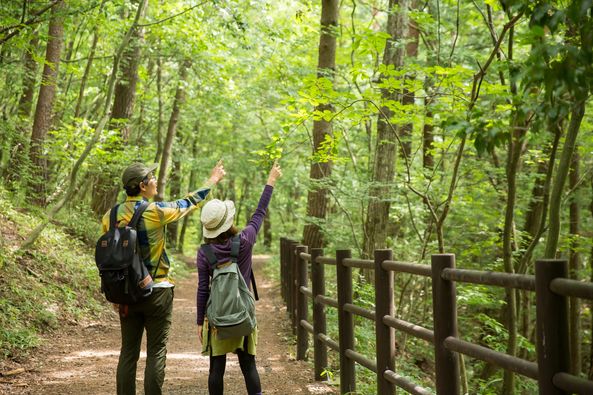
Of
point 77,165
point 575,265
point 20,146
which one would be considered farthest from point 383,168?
point 20,146

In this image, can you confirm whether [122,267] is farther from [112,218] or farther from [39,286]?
[39,286]

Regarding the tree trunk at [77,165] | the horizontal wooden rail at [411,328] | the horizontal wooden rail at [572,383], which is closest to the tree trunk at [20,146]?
the tree trunk at [77,165]

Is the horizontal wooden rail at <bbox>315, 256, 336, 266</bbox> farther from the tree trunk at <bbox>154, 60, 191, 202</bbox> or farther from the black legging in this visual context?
the tree trunk at <bbox>154, 60, 191, 202</bbox>

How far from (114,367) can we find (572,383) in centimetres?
635

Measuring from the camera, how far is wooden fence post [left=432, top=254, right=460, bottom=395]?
3746 millimetres

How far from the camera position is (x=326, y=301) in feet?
21.9

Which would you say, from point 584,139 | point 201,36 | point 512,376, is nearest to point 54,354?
point 512,376

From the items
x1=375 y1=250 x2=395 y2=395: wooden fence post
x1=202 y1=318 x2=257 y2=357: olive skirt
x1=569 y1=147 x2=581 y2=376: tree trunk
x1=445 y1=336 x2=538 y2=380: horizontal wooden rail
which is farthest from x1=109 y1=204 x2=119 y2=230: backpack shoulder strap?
x1=569 y1=147 x2=581 y2=376: tree trunk

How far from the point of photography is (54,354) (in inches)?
311

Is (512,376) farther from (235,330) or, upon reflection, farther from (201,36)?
(201,36)

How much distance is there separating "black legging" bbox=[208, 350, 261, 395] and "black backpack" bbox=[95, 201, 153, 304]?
79 cm

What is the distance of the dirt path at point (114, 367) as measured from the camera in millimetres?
6559

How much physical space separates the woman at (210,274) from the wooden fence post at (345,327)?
5.38 feet

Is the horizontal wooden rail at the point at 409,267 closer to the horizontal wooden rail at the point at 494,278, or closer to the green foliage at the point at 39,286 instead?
the horizontal wooden rail at the point at 494,278
